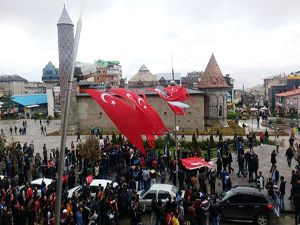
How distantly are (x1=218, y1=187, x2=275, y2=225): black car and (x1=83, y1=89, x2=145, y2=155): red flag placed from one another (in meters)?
6.01

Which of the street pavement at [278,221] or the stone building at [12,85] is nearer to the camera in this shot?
the street pavement at [278,221]

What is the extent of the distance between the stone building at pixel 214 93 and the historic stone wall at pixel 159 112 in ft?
7.13

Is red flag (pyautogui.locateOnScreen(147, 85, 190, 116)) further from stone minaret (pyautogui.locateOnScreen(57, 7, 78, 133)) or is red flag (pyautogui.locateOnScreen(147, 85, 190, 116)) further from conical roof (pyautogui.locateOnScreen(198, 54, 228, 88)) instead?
stone minaret (pyautogui.locateOnScreen(57, 7, 78, 133))

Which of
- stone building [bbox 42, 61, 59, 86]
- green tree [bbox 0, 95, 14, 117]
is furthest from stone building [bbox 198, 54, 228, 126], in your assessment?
stone building [bbox 42, 61, 59, 86]

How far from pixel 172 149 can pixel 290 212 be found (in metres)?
13.3

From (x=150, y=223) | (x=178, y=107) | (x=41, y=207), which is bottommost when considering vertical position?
(x=150, y=223)

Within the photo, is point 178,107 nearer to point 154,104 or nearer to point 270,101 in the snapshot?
point 154,104

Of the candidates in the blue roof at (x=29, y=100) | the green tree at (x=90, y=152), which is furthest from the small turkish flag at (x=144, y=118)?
the blue roof at (x=29, y=100)

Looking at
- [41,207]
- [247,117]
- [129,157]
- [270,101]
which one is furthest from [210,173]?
[270,101]

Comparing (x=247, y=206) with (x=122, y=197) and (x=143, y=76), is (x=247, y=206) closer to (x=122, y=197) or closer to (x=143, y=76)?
(x=122, y=197)

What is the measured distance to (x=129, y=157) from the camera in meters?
22.1

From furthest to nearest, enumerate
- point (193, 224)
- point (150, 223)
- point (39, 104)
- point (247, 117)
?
1. point (39, 104)
2. point (247, 117)
3. point (150, 223)
4. point (193, 224)

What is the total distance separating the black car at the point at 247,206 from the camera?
1419cm

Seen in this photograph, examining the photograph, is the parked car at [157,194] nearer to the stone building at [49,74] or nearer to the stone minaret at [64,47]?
the stone minaret at [64,47]
